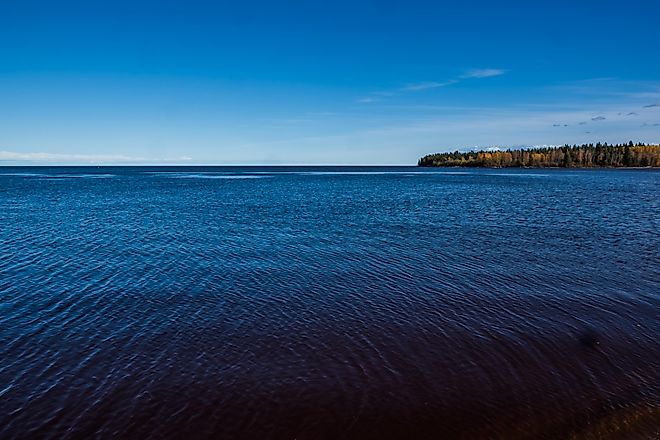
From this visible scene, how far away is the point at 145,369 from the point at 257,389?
4266 mm

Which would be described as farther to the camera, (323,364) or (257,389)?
(323,364)

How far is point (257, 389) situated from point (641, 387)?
12.4m

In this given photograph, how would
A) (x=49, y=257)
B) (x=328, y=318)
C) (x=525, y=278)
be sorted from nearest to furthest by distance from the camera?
(x=328, y=318) < (x=525, y=278) < (x=49, y=257)

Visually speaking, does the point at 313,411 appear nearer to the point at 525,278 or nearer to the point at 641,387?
the point at 641,387

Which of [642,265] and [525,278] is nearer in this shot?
[525,278]

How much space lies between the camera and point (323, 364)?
14219 mm

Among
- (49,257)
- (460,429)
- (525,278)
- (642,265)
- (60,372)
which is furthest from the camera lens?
(49,257)

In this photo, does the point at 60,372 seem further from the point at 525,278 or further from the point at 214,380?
the point at 525,278

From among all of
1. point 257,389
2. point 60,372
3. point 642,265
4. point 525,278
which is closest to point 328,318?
point 257,389

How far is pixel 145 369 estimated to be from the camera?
Result: 13.9 m

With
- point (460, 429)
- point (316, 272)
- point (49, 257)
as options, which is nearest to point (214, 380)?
point (460, 429)

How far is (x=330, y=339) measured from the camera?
16094 mm

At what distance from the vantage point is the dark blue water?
37.7 feet

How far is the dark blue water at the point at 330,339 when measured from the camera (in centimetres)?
1148
